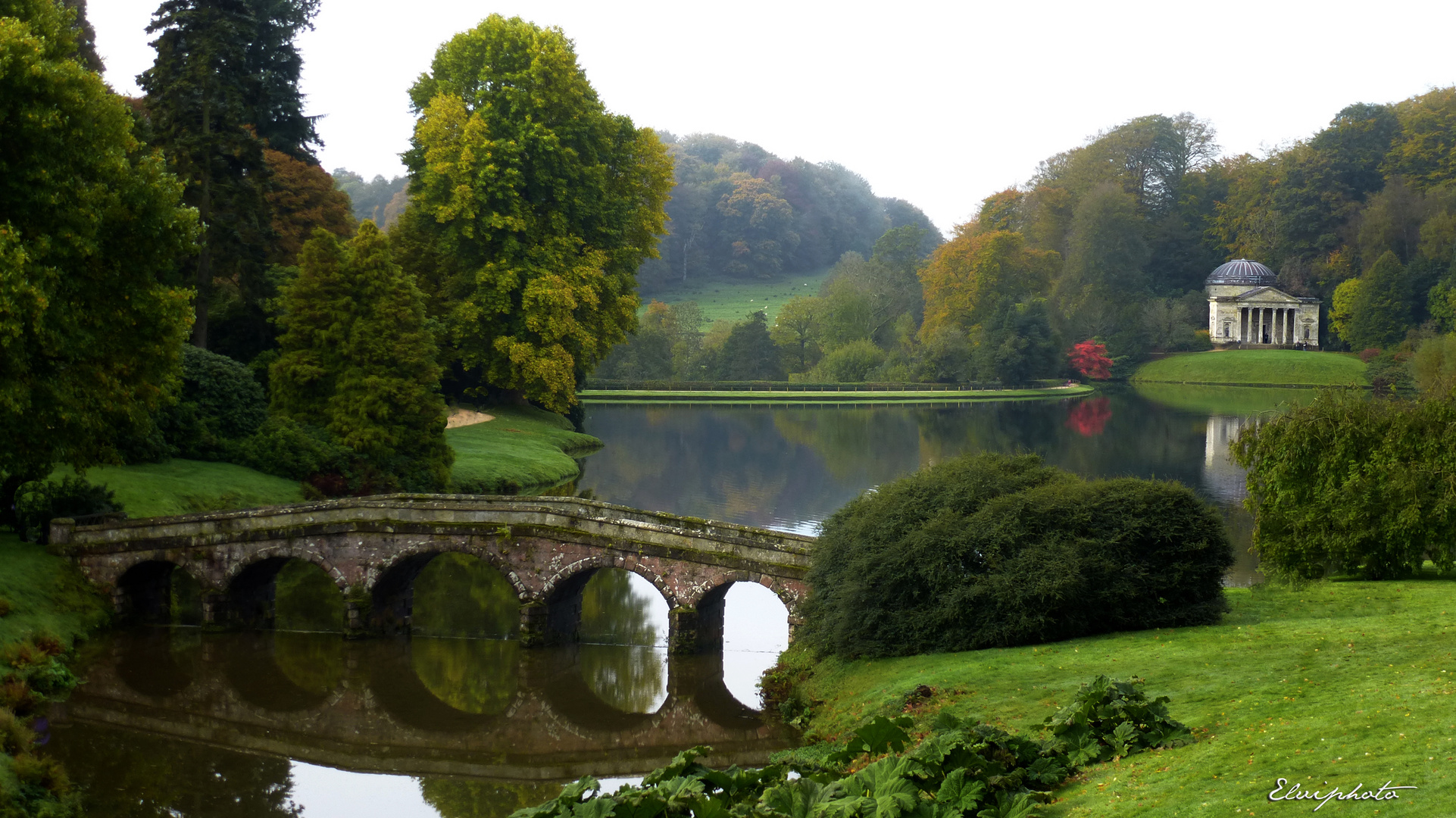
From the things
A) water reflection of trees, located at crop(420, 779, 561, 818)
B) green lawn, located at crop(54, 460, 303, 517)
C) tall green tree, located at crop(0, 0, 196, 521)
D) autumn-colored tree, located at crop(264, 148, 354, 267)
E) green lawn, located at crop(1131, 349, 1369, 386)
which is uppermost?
autumn-colored tree, located at crop(264, 148, 354, 267)

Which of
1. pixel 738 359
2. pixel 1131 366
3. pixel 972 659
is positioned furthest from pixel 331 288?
pixel 1131 366

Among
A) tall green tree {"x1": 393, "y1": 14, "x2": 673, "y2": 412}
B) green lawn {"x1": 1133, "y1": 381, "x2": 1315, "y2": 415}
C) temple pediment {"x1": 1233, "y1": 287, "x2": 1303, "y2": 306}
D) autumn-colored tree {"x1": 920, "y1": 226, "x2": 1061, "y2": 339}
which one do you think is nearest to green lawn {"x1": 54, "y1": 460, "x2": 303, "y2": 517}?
tall green tree {"x1": 393, "y1": 14, "x2": 673, "y2": 412}

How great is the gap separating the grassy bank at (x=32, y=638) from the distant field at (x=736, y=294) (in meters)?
113

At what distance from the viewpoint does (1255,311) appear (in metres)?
115

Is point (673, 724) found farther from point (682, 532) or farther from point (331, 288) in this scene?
point (331, 288)

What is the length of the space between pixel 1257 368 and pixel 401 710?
317 feet

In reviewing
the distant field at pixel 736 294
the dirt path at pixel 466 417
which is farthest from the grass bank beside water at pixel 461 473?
the distant field at pixel 736 294

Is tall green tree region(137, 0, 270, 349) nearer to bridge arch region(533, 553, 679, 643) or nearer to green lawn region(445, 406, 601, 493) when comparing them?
green lawn region(445, 406, 601, 493)

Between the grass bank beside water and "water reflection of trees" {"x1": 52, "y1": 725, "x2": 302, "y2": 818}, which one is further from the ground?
the grass bank beside water

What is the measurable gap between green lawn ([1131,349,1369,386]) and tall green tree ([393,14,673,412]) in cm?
6653

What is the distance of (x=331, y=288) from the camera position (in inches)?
1558

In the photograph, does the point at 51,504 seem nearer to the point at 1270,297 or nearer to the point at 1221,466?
the point at 1221,466

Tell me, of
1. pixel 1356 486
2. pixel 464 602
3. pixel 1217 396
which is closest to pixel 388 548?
pixel 464 602

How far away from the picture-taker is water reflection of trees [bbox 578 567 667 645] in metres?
30.0
